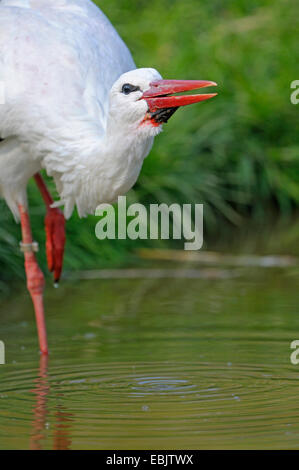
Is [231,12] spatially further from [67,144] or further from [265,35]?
[67,144]

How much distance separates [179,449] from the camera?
3770mm

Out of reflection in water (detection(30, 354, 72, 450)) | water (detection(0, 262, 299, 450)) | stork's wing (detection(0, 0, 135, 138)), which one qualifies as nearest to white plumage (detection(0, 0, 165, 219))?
stork's wing (detection(0, 0, 135, 138))

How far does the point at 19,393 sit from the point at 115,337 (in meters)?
1.22

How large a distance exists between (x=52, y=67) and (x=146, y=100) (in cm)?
110

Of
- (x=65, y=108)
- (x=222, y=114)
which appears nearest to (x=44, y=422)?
(x=65, y=108)

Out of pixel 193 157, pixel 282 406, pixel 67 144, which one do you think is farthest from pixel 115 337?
pixel 193 157

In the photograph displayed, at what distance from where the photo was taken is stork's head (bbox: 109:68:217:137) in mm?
4441

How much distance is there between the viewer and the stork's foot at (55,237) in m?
6.25

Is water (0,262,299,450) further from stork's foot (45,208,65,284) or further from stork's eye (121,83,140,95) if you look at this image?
stork's eye (121,83,140,95)

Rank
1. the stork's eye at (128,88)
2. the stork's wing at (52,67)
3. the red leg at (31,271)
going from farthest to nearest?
1. the red leg at (31,271)
2. the stork's wing at (52,67)
3. the stork's eye at (128,88)

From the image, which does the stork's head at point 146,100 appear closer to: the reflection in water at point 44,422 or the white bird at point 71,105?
the white bird at point 71,105

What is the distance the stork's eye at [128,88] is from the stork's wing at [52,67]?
677mm

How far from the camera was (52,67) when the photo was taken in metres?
5.45

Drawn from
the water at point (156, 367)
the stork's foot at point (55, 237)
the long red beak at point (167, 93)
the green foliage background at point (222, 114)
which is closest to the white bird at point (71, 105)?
the long red beak at point (167, 93)
